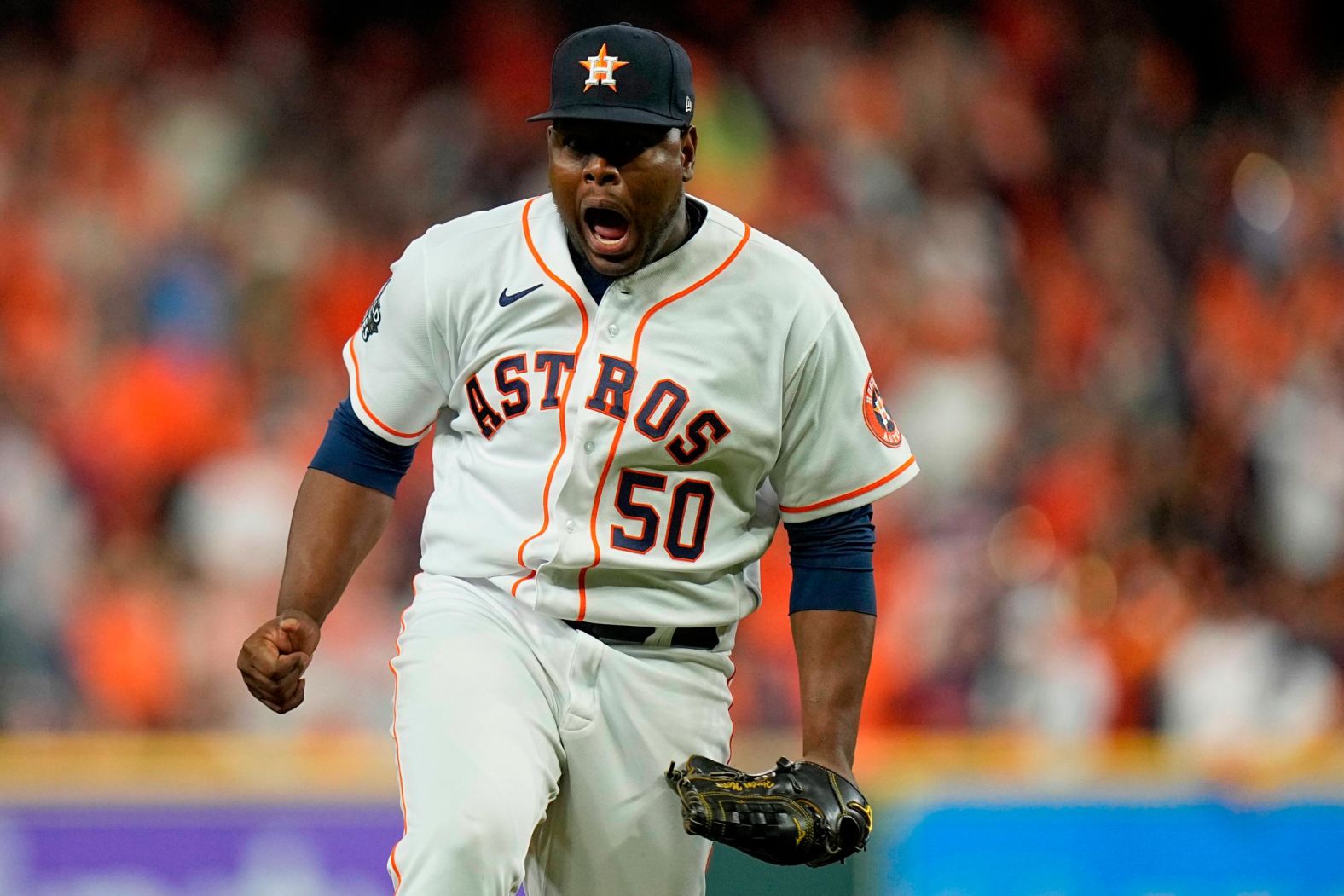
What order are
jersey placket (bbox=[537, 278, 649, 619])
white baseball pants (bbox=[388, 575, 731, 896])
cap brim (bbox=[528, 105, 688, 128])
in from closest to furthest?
white baseball pants (bbox=[388, 575, 731, 896]) < cap brim (bbox=[528, 105, 688, 128]) < jersey placket (bbox=[537, 278, 649, 619])

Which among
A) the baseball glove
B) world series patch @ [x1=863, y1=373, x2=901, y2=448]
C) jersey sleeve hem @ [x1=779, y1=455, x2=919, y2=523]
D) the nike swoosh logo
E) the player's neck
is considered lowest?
the baseball glove

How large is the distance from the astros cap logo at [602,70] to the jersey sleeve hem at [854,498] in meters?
0.80

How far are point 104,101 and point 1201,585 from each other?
5.05 metres

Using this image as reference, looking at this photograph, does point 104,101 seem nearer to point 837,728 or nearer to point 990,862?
point 990,862

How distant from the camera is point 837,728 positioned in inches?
121

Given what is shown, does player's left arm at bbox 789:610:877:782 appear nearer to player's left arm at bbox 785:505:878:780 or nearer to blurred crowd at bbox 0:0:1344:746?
player's left arm at bbox 785:505:878:780

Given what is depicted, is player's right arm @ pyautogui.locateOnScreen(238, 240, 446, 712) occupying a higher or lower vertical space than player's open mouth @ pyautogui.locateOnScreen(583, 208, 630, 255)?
lower

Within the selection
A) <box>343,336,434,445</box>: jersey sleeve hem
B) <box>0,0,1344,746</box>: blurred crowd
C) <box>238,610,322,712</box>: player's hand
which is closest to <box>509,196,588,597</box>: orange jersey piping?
<box>343,336,434,445</box>: jersey sleeve hem

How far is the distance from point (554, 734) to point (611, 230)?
84 centimetres

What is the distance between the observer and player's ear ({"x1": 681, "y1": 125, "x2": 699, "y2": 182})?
3039 millimetres

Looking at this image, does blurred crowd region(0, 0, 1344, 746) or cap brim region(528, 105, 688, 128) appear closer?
cap brim region(528, 105, 688, 128)

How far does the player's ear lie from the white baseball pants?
0.77m

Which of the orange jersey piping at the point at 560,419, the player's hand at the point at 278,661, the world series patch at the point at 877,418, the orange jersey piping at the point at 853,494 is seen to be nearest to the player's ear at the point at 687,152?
the orange jersey piping at the point at 560,419

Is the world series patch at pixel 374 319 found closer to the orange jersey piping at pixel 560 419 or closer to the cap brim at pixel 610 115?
the orange jersey piping at pixel 560 419
